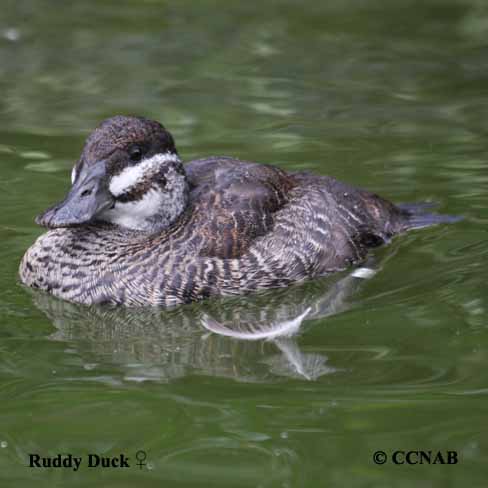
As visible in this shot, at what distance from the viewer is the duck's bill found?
7.72m

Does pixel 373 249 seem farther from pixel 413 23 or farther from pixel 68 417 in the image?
pixel 413 23

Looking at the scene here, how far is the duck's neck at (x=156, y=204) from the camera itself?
8164 mm

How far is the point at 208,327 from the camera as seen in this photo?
770 centimetres

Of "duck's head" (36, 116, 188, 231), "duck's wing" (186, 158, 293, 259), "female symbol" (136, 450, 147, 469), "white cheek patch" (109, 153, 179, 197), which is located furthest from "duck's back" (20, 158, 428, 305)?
"female symbol" (136, 450, 147, 469)

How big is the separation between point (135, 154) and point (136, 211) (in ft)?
1.42

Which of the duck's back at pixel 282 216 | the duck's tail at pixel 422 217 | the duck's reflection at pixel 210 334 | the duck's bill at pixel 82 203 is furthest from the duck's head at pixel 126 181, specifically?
the duck's tail at pixel 422 217

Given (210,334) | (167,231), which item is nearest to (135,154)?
(167,231)

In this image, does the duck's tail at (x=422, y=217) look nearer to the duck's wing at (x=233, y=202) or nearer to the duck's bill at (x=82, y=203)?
the duck's wing at (x=233, y=202)

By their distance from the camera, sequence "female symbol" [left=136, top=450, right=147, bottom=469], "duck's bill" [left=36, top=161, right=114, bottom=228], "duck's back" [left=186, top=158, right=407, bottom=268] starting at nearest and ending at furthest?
"female symbol" [left=136, top=450, right=147, bottom=469]
"duck's bill" [left=36, top=161, right=114, bottom=228]
"duck's back" [left=186, top=158, right=407, bottom=268]

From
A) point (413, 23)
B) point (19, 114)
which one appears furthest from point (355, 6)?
point (19, 114)

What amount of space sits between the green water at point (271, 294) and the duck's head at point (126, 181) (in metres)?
0.69

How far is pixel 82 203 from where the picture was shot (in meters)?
7.79

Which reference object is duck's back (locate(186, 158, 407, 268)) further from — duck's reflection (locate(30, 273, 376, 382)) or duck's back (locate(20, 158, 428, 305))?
duck's reflection (locate(30, 273, 376, 382))

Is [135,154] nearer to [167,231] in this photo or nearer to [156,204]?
[156,204]
